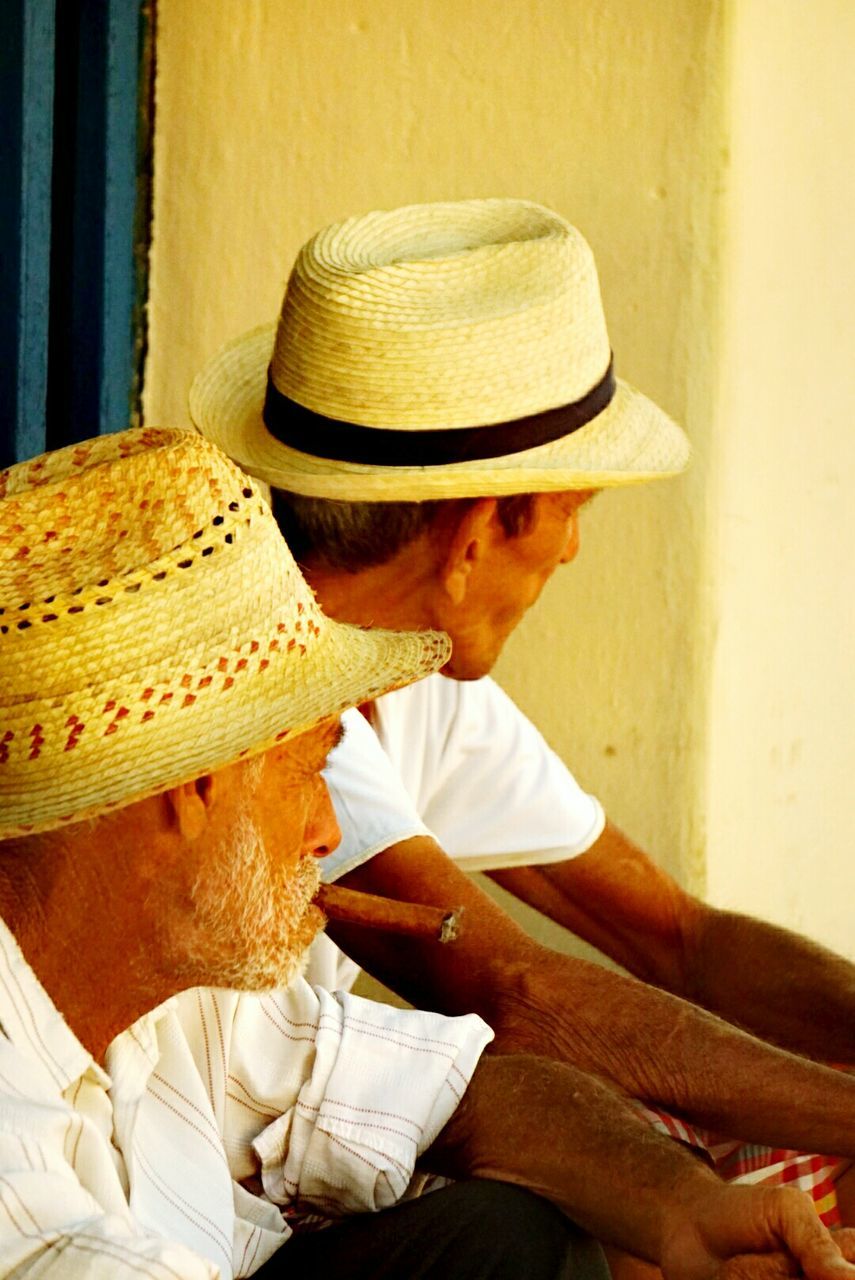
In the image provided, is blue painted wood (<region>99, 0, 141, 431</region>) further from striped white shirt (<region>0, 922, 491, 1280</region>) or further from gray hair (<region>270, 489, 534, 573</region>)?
striped white shirt (<region>0, 922, 491, 1280</region>)

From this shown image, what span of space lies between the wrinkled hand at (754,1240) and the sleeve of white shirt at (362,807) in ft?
2.49

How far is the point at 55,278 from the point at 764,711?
5.20 ft

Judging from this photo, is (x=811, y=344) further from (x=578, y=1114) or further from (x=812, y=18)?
A: (x=578, y=1114)

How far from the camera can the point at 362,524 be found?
2.81 metres

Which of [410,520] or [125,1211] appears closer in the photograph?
[125,1211]

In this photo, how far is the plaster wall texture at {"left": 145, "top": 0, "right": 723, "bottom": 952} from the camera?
3.46 meters

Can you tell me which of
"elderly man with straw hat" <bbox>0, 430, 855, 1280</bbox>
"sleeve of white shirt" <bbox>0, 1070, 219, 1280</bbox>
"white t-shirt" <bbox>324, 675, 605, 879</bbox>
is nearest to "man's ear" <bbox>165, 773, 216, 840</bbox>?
"elderly man with straw hat" <bbox>0, 430, 855, 1280</bbox>

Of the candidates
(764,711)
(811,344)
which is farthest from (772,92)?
(764,711)

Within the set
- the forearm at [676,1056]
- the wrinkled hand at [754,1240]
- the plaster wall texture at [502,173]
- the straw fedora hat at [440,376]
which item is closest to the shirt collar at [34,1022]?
the wrinkled hand at [754,1240]

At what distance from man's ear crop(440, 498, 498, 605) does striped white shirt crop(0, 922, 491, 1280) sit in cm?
76

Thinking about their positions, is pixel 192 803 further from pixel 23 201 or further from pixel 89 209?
pixel 89 209

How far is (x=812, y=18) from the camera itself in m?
3.71

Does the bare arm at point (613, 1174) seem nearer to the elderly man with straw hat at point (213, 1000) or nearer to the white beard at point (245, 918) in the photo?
the elderly man with straw hat at point (213, 1000)

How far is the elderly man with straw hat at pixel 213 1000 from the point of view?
1.72 m
